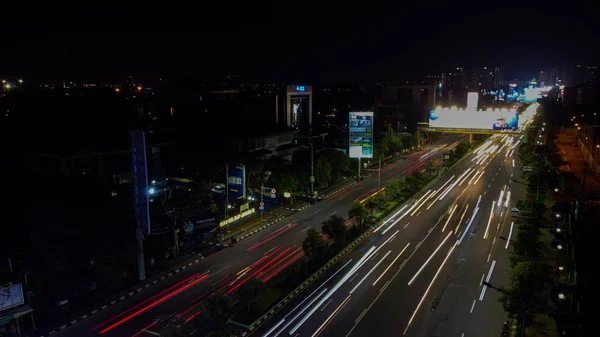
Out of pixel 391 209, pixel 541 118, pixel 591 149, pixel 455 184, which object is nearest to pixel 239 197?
pixel 391 209

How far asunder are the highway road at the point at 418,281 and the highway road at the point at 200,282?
3162 mm

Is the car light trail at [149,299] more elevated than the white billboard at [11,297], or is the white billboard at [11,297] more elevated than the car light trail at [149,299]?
the white billboard at [11,297]

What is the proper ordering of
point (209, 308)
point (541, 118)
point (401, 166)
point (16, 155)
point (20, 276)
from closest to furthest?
point (209, 308), point (20, 276), point (16, 155), point (401, 166), point (541, 118)

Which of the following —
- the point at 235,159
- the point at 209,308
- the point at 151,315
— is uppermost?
the point at 235,159

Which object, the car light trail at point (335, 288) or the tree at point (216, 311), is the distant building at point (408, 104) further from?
the tree at point (216, 311)

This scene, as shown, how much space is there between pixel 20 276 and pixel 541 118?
248 feet

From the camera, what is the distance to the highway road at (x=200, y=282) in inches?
595

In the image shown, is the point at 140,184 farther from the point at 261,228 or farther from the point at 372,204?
the point at 372,204

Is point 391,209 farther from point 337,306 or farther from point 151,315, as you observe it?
point 151,315

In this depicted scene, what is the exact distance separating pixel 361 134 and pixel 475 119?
49.1 feet

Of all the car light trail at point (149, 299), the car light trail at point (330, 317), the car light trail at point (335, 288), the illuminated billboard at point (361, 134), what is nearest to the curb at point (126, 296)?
the car light trail at point (149, 299)

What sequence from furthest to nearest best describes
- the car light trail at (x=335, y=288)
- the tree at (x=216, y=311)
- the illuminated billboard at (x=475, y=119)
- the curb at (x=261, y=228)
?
the illuminated billboard at (x=475, y=119) < the curb at (x=261, y=228) < the car light trail at (x=335, y=288) < the tree at (x=216, y=311)

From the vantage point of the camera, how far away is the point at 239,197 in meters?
27.9

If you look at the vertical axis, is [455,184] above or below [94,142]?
below
